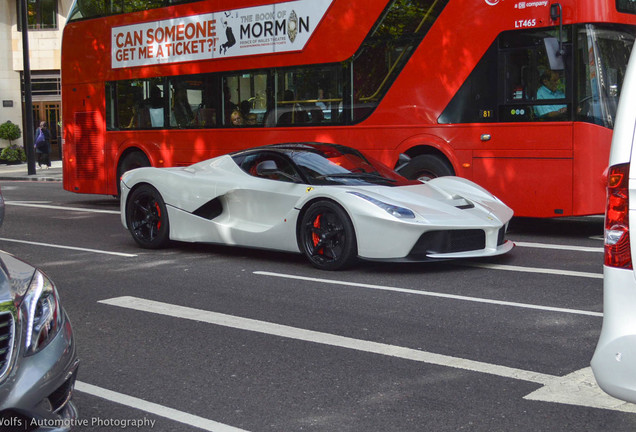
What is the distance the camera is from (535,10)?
10516mm

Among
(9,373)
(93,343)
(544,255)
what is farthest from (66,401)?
(544,255)

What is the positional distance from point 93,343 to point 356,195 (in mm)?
3270

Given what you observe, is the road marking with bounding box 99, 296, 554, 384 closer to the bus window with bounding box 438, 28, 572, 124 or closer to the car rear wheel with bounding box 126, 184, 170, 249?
the car rear wheel with bounding box 126, 184, 170, 249

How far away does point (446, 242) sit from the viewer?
8086 mm

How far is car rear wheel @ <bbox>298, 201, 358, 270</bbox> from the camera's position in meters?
8.21

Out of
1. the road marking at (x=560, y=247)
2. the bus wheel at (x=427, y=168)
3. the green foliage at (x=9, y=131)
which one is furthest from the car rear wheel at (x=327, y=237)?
the green foliage at (x=9, y=131)

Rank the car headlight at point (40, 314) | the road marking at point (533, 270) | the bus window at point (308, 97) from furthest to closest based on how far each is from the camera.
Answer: the bus window at point (308, 97) → the road marking at point (533, 270) → the car headlight at point (40, 314)

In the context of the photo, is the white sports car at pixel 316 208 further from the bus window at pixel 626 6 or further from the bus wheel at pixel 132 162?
the bus wheel at pixel 132 162

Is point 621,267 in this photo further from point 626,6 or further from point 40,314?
point 626,6

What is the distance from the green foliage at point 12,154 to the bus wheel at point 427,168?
89.0ft

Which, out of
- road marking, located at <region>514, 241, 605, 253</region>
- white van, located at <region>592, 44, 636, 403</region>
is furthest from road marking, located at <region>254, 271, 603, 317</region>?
white van, located at <region>592, 44, 636, 403</region>

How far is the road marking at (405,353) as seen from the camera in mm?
4375

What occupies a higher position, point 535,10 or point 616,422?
point 535,10

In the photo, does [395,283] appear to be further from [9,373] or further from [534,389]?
[9,373]
